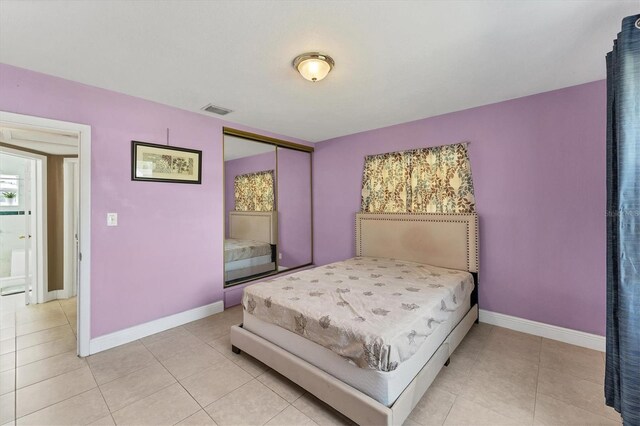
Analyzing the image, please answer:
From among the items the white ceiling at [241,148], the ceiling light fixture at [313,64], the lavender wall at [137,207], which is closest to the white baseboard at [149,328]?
the lavender wall at [137,207]

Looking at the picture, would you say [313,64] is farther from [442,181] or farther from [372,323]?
[442,181]

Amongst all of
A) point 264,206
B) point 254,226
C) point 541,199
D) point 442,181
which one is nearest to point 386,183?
point 442,181

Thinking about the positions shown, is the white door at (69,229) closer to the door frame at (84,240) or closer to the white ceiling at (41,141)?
the white ceiling at (41,141)

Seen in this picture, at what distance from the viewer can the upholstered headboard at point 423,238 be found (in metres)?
3.21

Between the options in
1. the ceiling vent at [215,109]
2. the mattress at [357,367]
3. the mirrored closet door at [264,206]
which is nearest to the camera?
the mattress at [357,367]

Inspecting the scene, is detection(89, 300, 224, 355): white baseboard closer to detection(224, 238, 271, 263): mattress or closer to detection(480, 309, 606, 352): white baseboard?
detection(224, 238, 271, 263): mattress

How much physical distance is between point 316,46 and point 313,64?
0.44 feet

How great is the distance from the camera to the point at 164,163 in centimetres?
309

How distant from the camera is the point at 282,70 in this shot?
2344mm

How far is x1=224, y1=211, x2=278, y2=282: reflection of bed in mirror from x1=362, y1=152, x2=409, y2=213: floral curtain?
1.56m

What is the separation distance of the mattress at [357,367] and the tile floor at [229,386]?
0.28 metres

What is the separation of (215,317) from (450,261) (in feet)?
9.77

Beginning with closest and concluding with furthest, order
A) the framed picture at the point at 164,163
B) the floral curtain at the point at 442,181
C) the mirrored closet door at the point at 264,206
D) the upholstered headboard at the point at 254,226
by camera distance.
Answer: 1. the framed picture at the point at 164,163
2. the floral curtain at the point at 442,181
3. the mirrored closet door at the point at 264,206
4. the upholstered headboard at the point at 254,226

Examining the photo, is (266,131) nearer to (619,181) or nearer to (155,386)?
(155,386)
